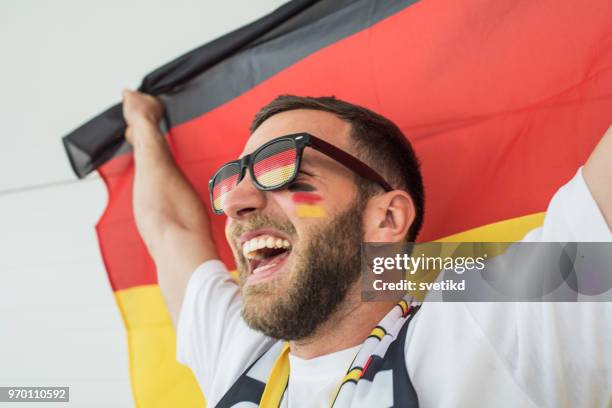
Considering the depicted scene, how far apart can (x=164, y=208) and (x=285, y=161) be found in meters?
0.74

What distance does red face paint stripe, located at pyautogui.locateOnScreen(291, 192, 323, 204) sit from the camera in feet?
3.96

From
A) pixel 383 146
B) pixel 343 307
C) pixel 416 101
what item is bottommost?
pixel 343 307

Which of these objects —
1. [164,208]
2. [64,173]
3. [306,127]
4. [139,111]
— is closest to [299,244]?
[306,127]

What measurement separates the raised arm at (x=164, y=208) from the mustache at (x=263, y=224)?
17.5 inches

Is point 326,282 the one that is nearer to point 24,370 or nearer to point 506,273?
point 506,273

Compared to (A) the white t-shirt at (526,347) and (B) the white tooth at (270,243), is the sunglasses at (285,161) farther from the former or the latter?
(A) the white t-shirt at (526,347)

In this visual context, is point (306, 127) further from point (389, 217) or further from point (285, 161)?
point (389, 217)

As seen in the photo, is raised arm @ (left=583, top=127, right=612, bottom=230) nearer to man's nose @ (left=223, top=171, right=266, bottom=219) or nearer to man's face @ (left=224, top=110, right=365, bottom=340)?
man's face @ (left=224, top=110, right=365, bottom=340)

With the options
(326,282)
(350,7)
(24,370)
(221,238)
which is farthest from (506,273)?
(24,370)

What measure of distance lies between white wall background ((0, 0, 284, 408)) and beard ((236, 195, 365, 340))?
1164 mm

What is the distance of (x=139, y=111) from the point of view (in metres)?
1.97

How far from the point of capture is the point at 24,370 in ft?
7.61

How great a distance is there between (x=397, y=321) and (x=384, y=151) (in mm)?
424

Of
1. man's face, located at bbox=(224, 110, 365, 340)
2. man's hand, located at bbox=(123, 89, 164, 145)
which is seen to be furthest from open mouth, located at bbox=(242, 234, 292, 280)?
man's hand, located at bbox=(123, 89, 164, 145)
